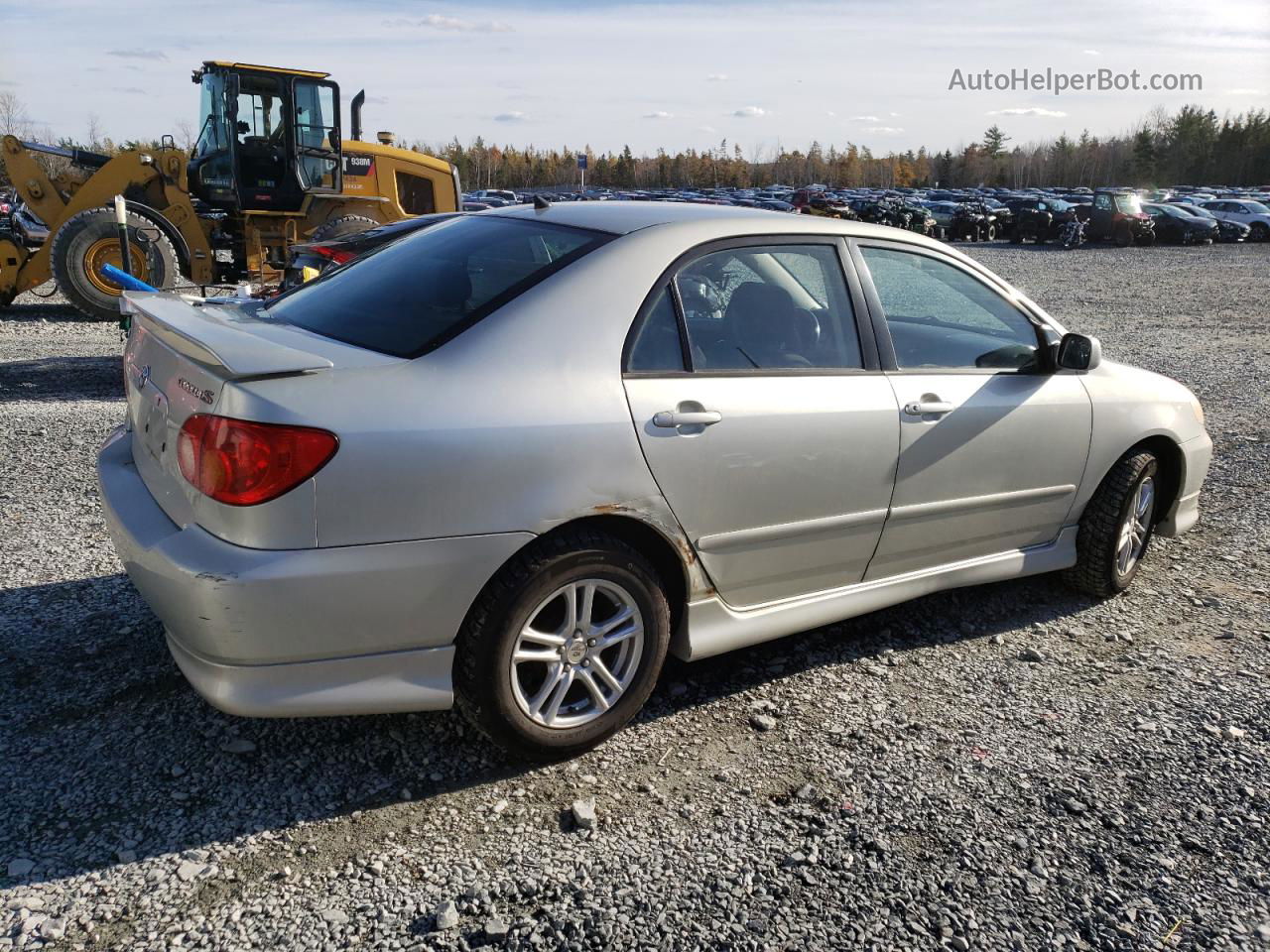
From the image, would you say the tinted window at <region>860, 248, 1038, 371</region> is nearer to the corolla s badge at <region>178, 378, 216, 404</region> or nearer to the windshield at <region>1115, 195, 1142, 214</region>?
the corolla s badge at <region>178, 378, 216, 404</region>

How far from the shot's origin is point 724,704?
3.59m

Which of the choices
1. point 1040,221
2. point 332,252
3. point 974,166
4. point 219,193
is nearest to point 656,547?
point 332,252

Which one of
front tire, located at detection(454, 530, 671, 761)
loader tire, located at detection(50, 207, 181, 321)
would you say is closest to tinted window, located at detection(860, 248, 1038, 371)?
front tire, located at detection(454, 530, 671, 761)

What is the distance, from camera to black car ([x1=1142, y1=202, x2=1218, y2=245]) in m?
36.6

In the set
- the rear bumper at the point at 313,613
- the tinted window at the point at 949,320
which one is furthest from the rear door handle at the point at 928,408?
the rear bumper at the point at 313,613

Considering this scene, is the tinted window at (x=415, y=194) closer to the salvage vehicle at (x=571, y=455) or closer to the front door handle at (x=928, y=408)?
the salvage vehicle at (x=571, y=455)

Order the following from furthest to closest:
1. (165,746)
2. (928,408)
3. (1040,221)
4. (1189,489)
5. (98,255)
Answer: (1040,221) < (98,255) < (1189,489) < (928,408) < (165,746)

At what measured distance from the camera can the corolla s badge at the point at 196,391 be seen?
2.65 meters

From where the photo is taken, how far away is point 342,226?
1195cm

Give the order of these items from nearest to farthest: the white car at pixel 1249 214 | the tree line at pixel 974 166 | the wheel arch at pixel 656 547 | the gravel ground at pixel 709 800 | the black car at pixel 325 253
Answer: the gravel ground at pixel 709 800
the wheel arch at pixel 656 547
the black car at pixel 325 253
the white car at pixel 1249 214
the tree line at pixel 974 166

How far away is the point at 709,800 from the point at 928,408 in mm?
1605

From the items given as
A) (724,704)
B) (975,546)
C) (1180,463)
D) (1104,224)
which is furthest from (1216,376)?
(1104,224)

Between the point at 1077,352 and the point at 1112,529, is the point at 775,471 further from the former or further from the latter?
the point at 1112,529

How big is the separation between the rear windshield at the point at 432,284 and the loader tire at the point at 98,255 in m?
8.83
